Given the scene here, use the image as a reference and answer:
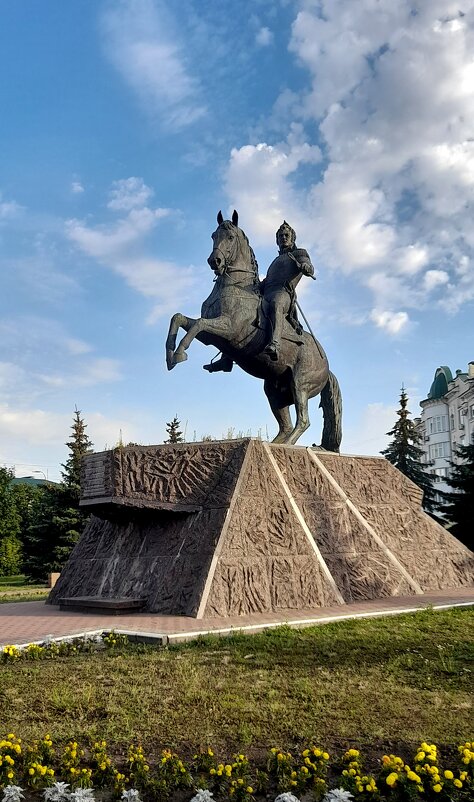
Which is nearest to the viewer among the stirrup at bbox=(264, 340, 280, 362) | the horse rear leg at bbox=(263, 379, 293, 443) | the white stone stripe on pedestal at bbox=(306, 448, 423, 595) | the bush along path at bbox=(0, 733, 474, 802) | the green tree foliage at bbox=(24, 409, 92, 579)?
the bush along path at bbox=(0, 733, 474, 802)

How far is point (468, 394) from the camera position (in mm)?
37281

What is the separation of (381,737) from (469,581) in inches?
319

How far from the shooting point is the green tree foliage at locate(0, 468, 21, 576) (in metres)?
35.1

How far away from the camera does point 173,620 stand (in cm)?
761

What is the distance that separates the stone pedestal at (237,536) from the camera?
839 cm

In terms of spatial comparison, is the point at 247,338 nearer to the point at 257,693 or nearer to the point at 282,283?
the point at 282,283

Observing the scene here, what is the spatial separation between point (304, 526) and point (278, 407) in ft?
9.70

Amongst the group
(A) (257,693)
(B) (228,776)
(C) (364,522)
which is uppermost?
(C) (364,522)

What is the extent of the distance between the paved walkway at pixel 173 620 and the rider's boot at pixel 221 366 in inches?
167

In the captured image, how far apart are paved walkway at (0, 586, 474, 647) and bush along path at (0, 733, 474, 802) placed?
3042 mm

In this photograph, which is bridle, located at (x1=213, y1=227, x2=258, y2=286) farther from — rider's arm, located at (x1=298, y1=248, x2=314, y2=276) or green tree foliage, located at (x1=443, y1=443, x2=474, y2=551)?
green tree foliage, located at (x1=443, y1=443, x2=474, y2=551)

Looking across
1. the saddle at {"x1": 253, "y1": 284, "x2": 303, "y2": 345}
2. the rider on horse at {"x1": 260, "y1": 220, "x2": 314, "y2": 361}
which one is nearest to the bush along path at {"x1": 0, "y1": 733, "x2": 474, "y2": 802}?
the rider on horse at {"x1": 260, "y1": 220, "x2": 314, "y2": 361}

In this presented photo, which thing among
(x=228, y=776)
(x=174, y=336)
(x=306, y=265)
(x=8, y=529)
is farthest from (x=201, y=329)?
(x=8, y=529)

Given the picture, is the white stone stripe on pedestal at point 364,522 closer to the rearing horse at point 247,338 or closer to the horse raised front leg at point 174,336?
the rearing horse at point 247,338
